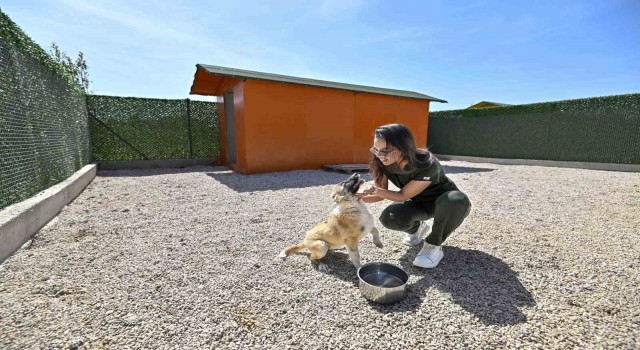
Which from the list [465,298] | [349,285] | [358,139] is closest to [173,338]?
[349,285]

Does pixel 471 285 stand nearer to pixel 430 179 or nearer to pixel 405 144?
pixel 430 179

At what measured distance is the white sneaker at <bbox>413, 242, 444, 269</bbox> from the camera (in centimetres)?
249

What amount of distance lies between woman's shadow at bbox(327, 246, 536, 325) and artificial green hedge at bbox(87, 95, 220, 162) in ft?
30.1

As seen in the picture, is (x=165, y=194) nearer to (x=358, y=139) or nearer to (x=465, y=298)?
(x=465, y=298)

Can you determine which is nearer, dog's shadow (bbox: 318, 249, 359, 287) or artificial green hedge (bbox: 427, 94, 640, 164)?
dog's shadow (bbox: 318, 249, 359, 287)

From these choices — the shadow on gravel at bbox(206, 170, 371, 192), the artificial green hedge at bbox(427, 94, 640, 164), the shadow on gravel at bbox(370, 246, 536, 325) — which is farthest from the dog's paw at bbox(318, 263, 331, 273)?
the artificial green hedge at bbox(427, 94, 640, 164)

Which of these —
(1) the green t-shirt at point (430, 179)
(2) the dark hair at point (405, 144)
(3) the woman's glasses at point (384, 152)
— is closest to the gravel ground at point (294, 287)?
(1) the green t-shirt at point (430, 179)

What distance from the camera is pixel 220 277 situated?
2348mm

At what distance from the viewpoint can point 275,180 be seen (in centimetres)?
712

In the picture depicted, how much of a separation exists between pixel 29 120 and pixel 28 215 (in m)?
1.89

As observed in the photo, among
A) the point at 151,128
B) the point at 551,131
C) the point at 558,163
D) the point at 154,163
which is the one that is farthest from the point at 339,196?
the point at 551,131

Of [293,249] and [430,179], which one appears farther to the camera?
[293,249]

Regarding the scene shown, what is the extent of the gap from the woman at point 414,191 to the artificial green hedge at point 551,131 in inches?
253

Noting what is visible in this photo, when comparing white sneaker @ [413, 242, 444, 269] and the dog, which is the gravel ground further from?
the dog
